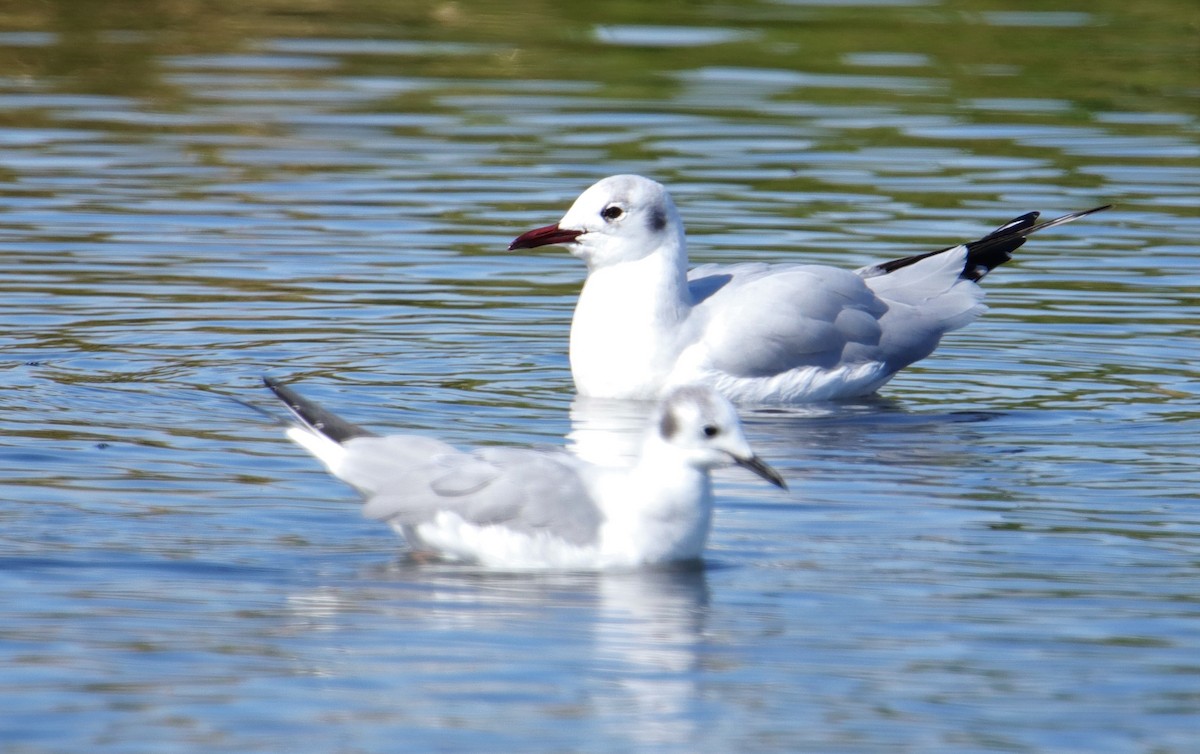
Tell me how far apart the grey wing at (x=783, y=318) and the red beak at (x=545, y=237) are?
2.05ft

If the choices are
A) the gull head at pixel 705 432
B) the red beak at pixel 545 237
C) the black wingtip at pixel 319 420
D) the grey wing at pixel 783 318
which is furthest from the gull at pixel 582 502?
the red beak at pixel 545 237

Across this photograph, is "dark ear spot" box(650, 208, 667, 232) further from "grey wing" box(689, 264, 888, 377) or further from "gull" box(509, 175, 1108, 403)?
"grey wing" box(689, 264, 888, 377)

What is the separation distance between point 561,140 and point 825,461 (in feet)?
25.4

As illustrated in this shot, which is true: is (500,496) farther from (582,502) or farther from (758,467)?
(758,467)

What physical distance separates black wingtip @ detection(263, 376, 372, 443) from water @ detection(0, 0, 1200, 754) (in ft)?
0.95

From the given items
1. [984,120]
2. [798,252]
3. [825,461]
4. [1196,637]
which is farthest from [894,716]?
[984,120]

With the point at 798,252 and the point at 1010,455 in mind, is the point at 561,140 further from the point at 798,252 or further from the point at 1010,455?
the point at 1010,455

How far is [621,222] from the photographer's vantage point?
9711 millimetres

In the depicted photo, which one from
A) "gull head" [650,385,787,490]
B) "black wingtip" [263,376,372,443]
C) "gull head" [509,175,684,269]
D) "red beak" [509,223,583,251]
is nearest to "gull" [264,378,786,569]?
"gull head" [650,385,787,490]

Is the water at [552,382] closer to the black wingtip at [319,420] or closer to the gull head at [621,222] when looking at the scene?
the black wingtip at [319,420]

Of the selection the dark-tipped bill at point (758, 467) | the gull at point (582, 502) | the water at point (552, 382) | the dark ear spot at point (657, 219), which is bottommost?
the water at point (552, 382)

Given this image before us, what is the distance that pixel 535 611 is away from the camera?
6305 millimetres

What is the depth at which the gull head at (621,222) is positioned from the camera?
9672 millimetres

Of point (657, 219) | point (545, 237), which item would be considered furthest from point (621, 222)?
point (545, 237)
